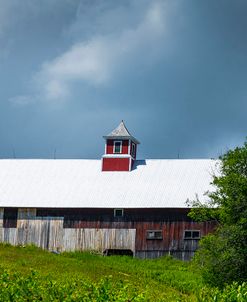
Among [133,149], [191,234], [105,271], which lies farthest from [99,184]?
[105,271]

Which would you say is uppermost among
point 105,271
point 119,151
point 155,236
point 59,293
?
point 119,151

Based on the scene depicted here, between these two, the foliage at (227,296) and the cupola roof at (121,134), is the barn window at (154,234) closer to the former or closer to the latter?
the cupola roof at (121,134)

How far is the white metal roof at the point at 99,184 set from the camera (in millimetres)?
59781

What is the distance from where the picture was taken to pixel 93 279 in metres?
34.8

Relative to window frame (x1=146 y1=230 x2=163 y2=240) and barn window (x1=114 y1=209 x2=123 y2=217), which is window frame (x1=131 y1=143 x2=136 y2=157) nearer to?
barn window (x1=114 y1=209 x2=123 y2=217)

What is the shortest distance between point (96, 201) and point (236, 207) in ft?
77.1

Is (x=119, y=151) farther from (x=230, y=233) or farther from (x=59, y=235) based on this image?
(x=230, y=233)

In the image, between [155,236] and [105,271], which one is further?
[155,236]

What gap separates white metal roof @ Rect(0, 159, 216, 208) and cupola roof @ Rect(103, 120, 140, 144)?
2571mm

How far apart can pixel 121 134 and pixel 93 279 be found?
33.1 metres

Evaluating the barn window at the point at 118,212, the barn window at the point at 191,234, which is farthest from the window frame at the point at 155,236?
the barn window at the point at 118,212

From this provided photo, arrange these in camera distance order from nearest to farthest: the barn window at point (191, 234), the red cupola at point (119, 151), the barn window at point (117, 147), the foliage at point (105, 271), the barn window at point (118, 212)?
the foliage at point (105, 271)
the barn window at point (191, 234)
the barn window at point (118, 212)
the red cupola at point (119, 151)
the barn window at point (117, 147)

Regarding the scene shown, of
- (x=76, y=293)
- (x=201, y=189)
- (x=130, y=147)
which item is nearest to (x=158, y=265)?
(x=201, y=189)

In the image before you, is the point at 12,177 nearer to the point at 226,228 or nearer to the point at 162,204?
the point at 162,204
